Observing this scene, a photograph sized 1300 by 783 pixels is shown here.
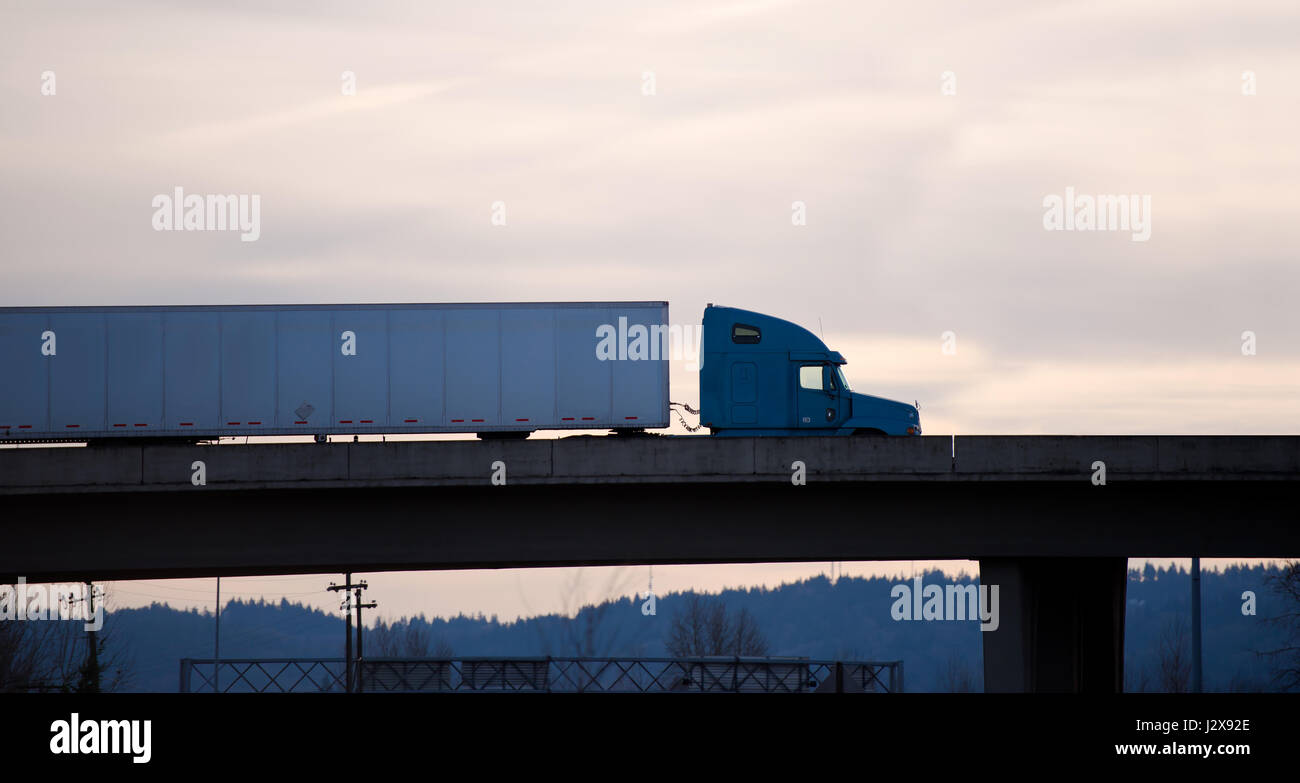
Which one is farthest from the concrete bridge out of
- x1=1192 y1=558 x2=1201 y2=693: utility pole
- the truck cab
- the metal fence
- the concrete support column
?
x1=1192 y1=558 x2=1201 y2=693: utility pole

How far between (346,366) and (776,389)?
10.0m

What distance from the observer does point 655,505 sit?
89.3 feet

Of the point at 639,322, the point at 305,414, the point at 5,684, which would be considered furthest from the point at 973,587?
the point at 5,684

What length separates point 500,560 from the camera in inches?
1062

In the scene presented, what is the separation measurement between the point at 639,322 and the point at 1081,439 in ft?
33.3

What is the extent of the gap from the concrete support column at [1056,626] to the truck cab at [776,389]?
15.7 ft

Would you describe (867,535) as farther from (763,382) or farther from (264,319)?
(264,319)

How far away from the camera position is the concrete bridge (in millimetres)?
26203

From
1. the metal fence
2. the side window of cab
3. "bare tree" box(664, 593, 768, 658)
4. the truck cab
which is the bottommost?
"bare tree" box(664, 593, 768, 658)

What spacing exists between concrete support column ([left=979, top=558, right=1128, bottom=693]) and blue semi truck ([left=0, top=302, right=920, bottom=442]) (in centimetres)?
876

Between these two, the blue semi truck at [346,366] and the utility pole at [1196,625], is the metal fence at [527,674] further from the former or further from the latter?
the blue semi truck at [346,366]

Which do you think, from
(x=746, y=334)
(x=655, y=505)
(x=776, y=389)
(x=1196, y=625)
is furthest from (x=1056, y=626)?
(x=1196, y=625)

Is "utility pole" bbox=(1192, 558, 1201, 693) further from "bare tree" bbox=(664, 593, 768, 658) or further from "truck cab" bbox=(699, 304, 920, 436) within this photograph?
"bare tree" bbox=(664, 593, 768, 658)
